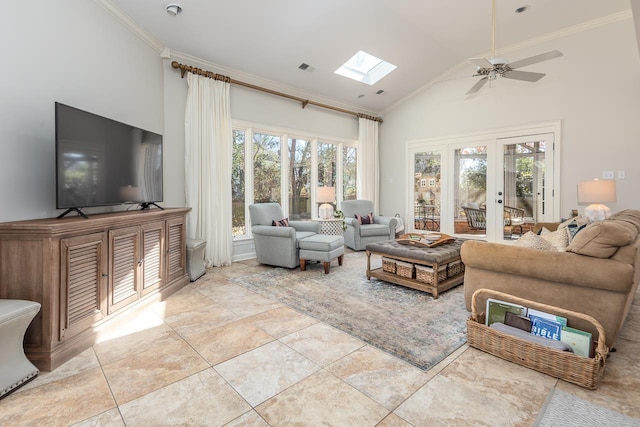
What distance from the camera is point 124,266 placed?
8.42 feet

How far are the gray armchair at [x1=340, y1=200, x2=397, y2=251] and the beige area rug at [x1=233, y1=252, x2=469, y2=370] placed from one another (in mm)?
1297

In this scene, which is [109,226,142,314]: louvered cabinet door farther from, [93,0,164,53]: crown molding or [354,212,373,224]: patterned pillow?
[354,212,373,224]: patterned pillow

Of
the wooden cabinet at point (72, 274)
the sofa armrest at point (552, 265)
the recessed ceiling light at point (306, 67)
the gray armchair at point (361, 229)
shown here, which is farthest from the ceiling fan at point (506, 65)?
the wooden cabinet at point (72, 274)

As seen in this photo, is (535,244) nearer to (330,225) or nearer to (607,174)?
(330,225)

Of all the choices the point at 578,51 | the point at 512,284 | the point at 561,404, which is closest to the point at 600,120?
the point at 578,51

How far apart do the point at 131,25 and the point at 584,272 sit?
4730 mm

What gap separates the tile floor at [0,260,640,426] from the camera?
1459 mm

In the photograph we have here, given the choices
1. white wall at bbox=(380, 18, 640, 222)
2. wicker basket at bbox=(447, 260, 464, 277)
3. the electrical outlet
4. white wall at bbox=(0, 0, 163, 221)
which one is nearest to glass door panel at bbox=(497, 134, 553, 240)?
white wall at bbox=(380, 18, 640, 222)

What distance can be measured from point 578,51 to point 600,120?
3.54 ft

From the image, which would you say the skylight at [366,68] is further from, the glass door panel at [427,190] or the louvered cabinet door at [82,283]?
the louvered cabinet door at [82,283]

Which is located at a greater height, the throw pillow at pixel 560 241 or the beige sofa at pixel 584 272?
the throw pillow at pixel 560 241

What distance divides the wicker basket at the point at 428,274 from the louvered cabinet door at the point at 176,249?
8.73 ft

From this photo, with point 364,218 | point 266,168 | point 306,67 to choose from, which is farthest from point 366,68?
point 364,218

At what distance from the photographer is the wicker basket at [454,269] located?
Answer: 3361 millimetres
